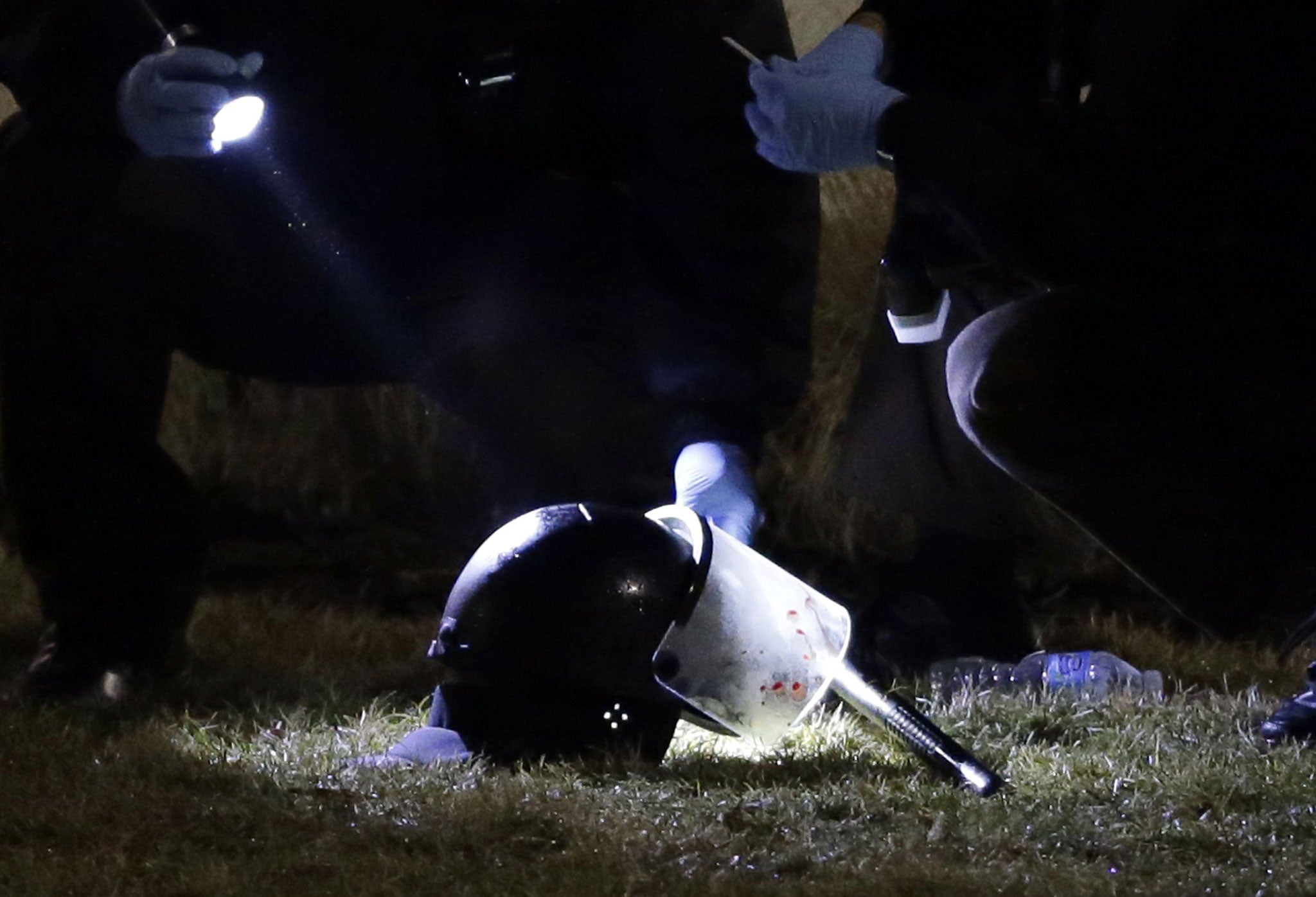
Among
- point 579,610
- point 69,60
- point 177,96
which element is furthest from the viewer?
point 69,60

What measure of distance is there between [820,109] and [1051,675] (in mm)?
777

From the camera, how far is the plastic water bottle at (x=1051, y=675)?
2.08 metres

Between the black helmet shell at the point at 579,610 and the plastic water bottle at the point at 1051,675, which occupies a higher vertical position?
the black helmet shell at the point at 579,610

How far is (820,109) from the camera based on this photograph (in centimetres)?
189

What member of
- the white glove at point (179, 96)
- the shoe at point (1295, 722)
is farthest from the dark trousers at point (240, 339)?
the shoe at point (1295, 722)

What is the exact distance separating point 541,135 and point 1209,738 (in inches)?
47.1

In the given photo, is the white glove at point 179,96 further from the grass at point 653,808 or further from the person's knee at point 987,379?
the person's knee at point 987,379

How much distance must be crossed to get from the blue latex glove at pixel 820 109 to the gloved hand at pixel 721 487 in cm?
37

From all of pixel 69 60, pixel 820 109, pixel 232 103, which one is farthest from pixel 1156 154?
pixel 69 60

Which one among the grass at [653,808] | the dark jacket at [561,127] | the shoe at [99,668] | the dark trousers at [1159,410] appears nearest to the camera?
the grass at [653,808]

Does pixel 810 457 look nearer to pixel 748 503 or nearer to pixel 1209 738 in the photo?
pixel 748 503

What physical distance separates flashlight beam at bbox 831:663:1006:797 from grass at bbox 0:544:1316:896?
0.02 m

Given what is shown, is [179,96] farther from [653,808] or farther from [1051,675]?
[1051,675]

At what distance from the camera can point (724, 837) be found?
1360 millimetres
